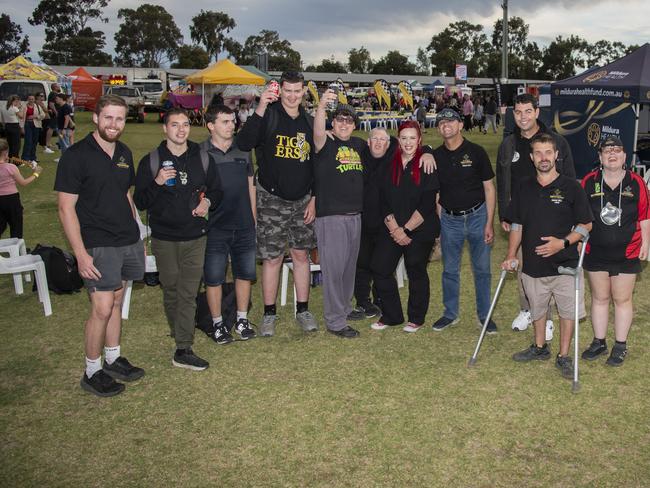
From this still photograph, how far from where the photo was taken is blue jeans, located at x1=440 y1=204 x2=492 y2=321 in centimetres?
579

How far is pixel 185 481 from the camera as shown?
3682 mm

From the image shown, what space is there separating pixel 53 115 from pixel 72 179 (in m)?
19.7

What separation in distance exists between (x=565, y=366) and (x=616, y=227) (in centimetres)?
116

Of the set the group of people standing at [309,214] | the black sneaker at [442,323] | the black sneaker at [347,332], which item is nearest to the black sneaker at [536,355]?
the group of people standing at [309,214]

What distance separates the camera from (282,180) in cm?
561

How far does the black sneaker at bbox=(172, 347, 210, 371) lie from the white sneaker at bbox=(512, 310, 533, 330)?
2913 mm

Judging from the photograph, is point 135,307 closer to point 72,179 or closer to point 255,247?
point 255,247

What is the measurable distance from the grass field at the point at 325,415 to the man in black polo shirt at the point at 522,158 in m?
0.36

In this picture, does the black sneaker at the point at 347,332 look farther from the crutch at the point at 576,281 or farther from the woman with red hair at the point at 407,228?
the crutch at the point at 576,281

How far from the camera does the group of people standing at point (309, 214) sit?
455cm

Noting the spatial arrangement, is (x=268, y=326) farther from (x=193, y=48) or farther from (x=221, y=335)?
(x=193, y=48)

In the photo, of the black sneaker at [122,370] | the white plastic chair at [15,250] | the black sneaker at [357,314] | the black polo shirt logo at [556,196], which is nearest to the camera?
the black polo shirt logo at [556,196]

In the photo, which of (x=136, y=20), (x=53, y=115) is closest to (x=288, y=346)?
(x=53, y=115)

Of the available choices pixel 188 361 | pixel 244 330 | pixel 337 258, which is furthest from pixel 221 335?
pixel 337 258
